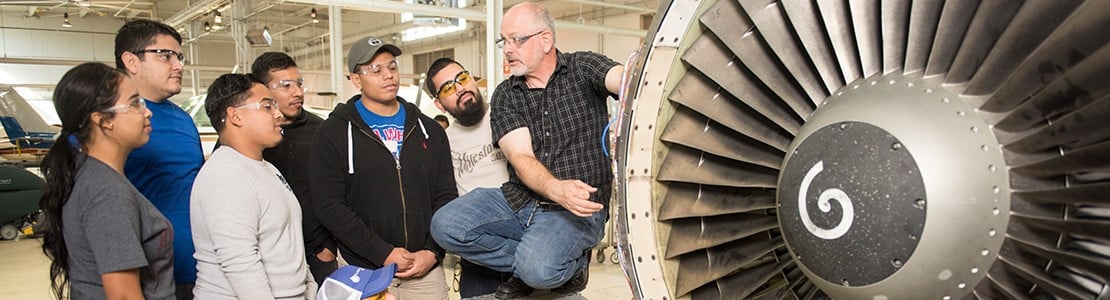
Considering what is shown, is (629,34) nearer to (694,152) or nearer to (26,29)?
(694,152)

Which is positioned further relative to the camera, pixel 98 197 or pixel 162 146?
pixel 162 146

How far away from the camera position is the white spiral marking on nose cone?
1243 millimetres

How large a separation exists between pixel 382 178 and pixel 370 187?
57 mm

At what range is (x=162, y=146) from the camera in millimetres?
2201

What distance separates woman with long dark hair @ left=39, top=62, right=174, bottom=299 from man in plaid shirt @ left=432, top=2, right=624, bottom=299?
0.92 m

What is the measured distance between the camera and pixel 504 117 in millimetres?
2271

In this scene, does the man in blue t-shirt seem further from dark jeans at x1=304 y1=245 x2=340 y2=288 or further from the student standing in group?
dark jeans at x1=304 y1=245 x2=340 y2=288

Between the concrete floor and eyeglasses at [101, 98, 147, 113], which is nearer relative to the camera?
eyeglasses at [101, 98, 147, 113]

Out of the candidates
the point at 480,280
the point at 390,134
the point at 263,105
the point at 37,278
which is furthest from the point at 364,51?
the point at 37,278

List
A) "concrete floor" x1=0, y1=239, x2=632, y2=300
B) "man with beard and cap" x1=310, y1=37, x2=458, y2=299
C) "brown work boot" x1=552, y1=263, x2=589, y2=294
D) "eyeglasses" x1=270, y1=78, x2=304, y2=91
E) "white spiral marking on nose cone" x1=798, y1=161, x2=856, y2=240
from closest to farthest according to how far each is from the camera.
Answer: "white spiral marking on nose cone" x1=798, y1=161, x2=856, y2=240 → "brown work boot" x1=552, y1=263, x2=589, y2=294 → "man with beard and cap" x1=310, y1=37, x2=458, y2=299 → "eyeglasses" x1=270, y1=78, x2=304, y2=91 → "concrete floor" x1=0, y1=239, x2=632, y2=300

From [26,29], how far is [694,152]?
2404cm

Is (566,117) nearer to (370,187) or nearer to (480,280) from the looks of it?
(370,187)

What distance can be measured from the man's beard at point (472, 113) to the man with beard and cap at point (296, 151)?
0.61 meters

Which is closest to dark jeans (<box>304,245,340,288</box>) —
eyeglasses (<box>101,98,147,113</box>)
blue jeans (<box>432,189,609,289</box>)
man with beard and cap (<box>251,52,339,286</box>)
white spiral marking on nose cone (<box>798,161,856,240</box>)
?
man with beard and cap (<box>251,52,339,286</box>)
